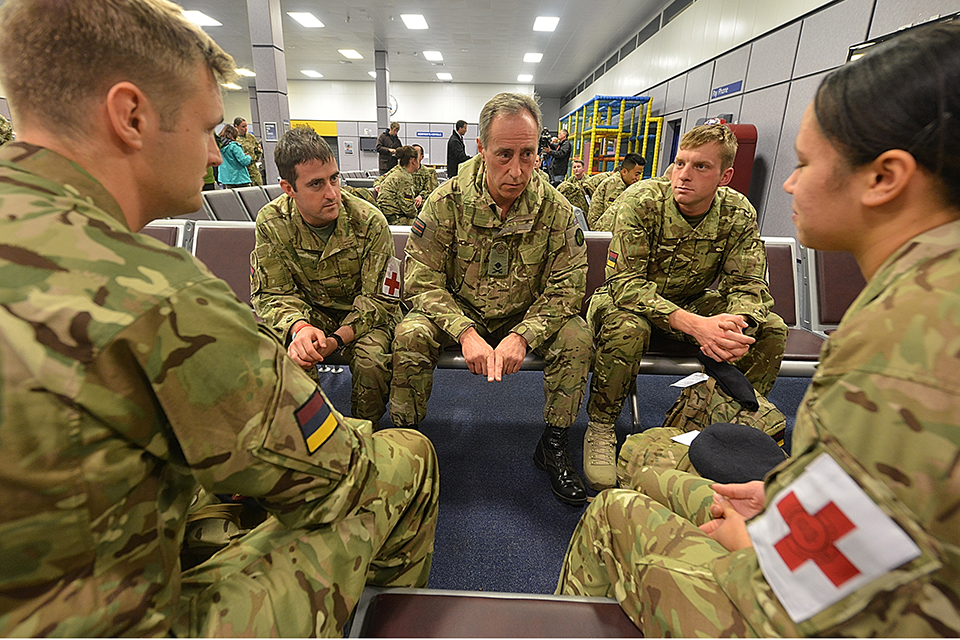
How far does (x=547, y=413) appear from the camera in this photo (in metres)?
1.88

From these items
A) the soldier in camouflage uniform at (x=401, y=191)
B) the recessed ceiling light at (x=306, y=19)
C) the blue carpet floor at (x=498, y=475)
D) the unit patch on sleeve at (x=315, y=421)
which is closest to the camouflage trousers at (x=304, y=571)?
the unit patch on sleeve at (x=315, y=421)

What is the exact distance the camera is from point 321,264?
6.57 feet

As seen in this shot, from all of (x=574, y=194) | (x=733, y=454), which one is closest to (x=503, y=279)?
(x=733, y=454)

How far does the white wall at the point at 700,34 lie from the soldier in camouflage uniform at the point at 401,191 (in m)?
4.32

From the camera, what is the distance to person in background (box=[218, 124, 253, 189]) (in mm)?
6527

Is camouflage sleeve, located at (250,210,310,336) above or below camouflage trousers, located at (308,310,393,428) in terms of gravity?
above

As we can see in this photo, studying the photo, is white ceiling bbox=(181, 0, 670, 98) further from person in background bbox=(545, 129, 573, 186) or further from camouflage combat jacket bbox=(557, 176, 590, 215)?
camouflage combat jacket bbox=(557, 176, 590, 215)

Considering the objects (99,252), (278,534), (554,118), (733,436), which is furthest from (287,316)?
(554,118)

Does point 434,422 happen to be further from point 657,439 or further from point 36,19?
point 36,19

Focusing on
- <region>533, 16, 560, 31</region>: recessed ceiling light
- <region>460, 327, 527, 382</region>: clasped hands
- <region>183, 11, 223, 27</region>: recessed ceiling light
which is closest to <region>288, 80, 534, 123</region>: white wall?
<region>533, 16, 560, 31</region>: recessed ceiling light

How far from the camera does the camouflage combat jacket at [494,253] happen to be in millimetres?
1878

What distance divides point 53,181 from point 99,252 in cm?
15

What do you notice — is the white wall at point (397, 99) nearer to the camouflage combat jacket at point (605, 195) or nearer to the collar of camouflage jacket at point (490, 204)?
the camouflage combat jacket at point (605, 195)

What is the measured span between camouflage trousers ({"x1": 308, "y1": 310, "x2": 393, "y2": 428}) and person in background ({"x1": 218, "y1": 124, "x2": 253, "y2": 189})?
6.00 metres
